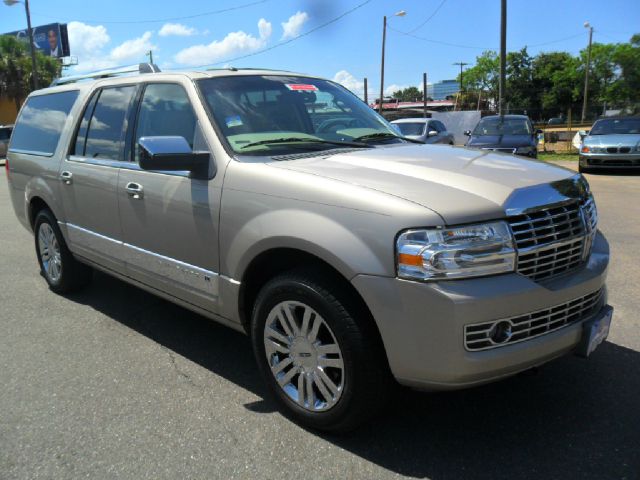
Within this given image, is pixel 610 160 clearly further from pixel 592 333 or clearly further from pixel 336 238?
pixel 336 238

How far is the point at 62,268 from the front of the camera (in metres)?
Answer: 5.19

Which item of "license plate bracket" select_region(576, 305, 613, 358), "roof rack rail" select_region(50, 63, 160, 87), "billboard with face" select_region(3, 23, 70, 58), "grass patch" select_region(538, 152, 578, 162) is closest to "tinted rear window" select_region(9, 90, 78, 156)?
"roof rack rail" select_region(50, 63, 160, 87)

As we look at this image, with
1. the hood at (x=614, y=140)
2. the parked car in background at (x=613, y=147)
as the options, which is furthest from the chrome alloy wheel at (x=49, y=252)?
the hood at (x=614, y=140)

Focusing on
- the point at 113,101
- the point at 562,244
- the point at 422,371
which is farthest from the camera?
the point at 113,101

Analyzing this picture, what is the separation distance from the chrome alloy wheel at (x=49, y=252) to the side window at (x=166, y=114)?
72.6 inches

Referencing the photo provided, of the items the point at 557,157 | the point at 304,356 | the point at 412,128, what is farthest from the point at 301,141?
the point at 557,157

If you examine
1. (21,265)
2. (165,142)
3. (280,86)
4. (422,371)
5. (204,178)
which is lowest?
(21,265)

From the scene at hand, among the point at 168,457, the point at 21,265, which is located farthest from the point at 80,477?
the point at 21,265

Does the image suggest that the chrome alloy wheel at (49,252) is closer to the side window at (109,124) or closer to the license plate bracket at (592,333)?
the side window at (109,124)

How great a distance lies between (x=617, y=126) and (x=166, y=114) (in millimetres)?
14917

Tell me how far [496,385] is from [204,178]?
2106mm

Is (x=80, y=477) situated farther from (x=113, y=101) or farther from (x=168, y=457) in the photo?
(x=113, y=101)

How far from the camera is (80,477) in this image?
2.63m

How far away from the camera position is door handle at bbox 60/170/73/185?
15.2 feet
